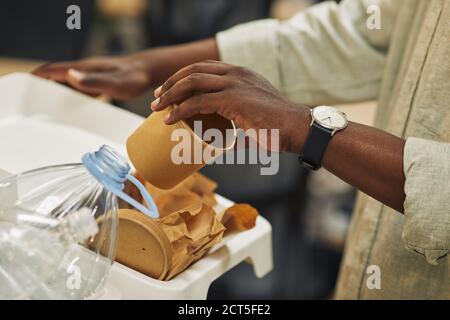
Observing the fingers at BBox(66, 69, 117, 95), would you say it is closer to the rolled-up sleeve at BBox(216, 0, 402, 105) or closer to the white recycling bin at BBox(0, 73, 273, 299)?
the white recycling bin at BBox(0, 73, 273, 299)

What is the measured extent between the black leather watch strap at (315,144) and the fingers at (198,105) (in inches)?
4.0

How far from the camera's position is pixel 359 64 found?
121 cm

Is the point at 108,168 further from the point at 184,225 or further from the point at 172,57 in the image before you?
the point at 172,57

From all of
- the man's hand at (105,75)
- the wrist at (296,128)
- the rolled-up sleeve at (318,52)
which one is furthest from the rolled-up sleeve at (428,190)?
the man's hand at (105,75)

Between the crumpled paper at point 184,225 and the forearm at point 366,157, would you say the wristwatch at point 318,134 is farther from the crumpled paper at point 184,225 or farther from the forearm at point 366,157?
the crumpled paper at point 184,225

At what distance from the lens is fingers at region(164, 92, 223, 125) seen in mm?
790

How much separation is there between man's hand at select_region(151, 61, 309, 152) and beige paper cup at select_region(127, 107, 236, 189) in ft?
0.08

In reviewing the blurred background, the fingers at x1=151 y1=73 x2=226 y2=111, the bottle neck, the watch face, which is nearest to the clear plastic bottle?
the bottle neck

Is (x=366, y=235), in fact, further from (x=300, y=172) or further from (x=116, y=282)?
(x=300, y=172)

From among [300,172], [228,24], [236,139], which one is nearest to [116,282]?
[236,139]

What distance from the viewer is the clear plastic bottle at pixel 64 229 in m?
0.71

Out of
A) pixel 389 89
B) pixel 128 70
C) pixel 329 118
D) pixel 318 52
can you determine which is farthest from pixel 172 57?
pixel 329 118

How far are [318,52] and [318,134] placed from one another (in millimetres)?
459

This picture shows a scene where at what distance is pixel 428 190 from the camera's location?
782 millimetres
